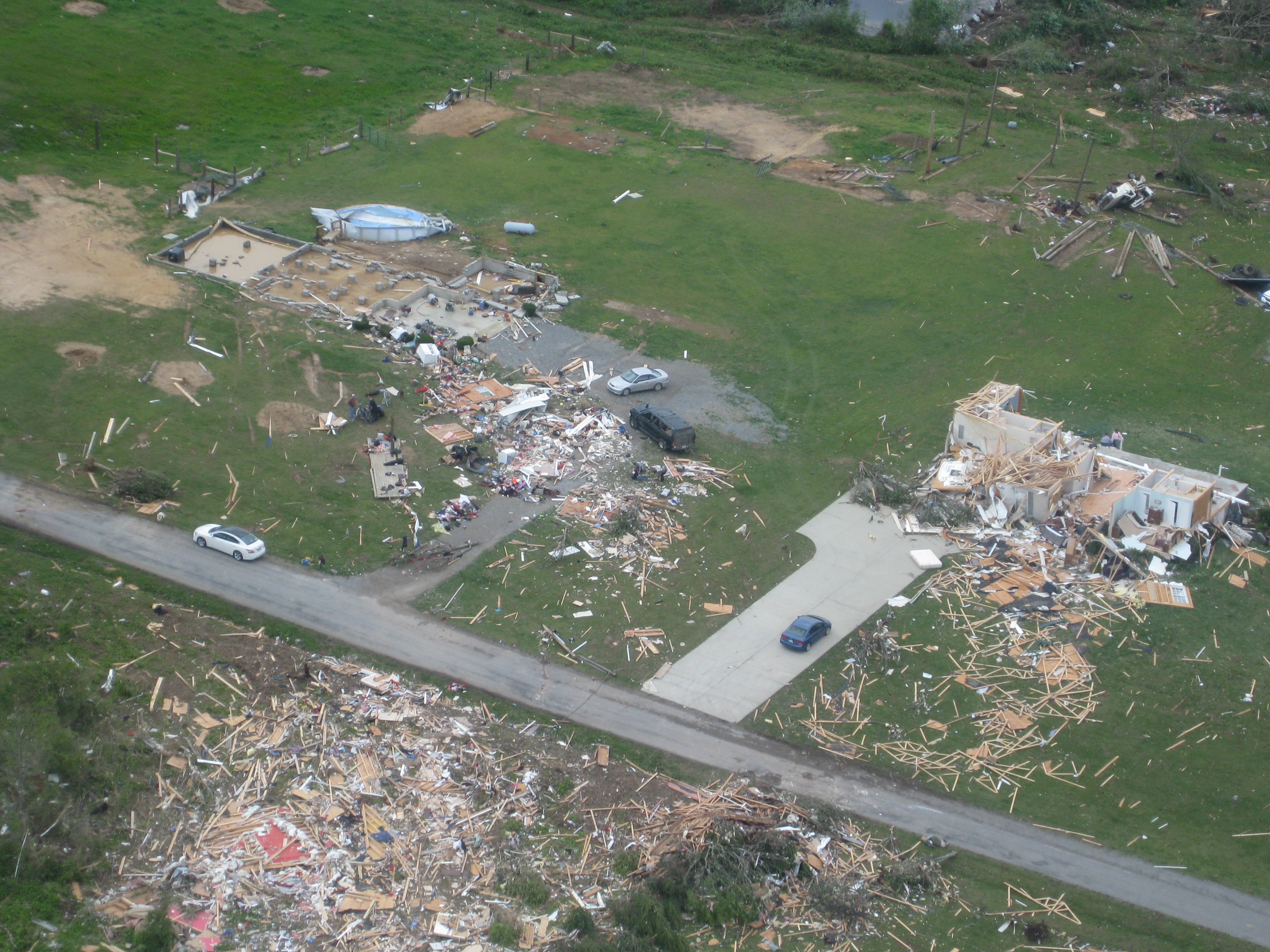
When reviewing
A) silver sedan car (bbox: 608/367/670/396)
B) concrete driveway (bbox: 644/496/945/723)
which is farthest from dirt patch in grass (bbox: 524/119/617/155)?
concrete driveway (bbox: 644/496/945/723)

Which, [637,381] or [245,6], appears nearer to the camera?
[637,381]

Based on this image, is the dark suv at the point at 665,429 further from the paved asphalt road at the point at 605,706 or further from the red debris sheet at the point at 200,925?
the red debris sheet at the point at 200,925

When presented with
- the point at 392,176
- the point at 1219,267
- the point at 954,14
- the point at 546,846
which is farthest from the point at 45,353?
the point at 954,14

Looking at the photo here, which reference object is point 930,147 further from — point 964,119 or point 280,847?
point 280,847

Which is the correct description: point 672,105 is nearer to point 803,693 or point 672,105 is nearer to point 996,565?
point 996,565

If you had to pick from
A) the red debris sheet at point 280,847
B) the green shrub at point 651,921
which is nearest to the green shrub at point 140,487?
the red debris sheet at point 280,847

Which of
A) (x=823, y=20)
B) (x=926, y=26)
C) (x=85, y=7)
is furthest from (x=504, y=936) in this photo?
(x=926, y=26)

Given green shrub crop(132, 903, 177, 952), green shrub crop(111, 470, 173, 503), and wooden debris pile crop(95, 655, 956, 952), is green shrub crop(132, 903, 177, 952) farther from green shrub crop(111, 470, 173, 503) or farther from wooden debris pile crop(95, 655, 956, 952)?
green shrub crop(111, 470, 173, 503)
